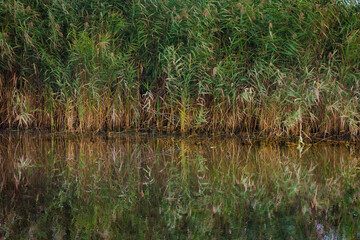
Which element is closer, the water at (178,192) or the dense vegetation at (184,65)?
the water at (178,192)

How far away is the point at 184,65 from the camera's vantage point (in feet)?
17.4

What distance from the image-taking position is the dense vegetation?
505 centimetres

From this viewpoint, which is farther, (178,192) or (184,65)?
(184,65)

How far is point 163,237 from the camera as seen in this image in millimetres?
1913

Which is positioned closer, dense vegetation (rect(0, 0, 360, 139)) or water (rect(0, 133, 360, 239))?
water (rect(0, 133, 360, 239))

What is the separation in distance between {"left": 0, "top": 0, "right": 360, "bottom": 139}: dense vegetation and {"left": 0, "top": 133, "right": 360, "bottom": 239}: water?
79cm

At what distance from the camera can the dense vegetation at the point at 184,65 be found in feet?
16.6

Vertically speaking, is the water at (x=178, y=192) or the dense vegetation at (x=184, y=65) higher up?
the dense vegetation at (x=184, y=65)

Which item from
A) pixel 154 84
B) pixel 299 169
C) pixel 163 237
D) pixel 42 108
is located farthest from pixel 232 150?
pixel 42 108

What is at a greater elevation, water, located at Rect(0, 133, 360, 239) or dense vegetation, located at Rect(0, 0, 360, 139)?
dense vegetation, located at Rect(0, 0, 360, 139)

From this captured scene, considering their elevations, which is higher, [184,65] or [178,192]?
[184,65]

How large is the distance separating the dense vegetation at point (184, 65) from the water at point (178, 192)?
787 mm

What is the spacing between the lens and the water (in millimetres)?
2029

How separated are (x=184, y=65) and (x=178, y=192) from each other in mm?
2867
